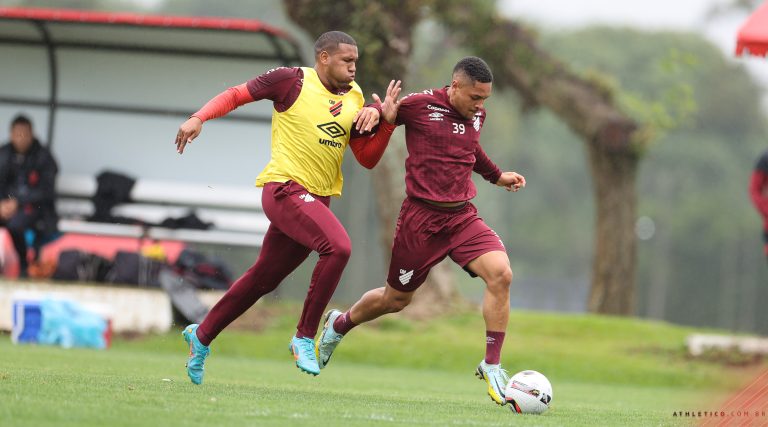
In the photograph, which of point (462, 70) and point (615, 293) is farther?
point (615, 293)

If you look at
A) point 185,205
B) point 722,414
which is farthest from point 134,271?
point 722,414

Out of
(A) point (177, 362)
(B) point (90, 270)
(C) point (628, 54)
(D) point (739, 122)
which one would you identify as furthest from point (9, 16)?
(C) point (628, 54)

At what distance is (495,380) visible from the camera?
8.92 metres

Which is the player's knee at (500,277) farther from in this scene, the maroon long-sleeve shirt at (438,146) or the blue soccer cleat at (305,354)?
the blue soccer cleat at (305,354)

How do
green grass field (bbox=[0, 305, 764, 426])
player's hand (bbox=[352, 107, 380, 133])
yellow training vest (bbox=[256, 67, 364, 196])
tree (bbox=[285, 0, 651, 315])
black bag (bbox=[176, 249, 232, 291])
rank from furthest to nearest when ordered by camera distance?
1. tree (bbox=[285, 0, 651, 315])
2. black bag (bbox=[176, 249, 232, 291])
3. yellow training vest (bbox=[256, 67, 364, 196])
4. player's hand (bbox=[352, 107, 380, 133])
5. green grass field (bbox=[0, 305, 764, 426])

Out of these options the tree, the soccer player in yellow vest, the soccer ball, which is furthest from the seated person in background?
the soccer ball

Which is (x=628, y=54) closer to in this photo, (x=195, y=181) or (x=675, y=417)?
(x=195, y=181)

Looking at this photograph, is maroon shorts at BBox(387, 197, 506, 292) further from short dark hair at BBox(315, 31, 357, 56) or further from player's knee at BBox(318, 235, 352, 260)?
short dark hair at BBox(315, 31, 357, 56)

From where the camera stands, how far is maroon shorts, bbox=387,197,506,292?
30.7 feet

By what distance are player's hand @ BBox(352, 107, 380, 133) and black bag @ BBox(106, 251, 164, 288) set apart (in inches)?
370

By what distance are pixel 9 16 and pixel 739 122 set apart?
66786 millimetres

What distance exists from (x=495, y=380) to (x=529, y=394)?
0.36 metres

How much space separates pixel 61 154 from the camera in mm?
20344

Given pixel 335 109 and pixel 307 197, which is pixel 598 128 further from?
pixel 307 197
